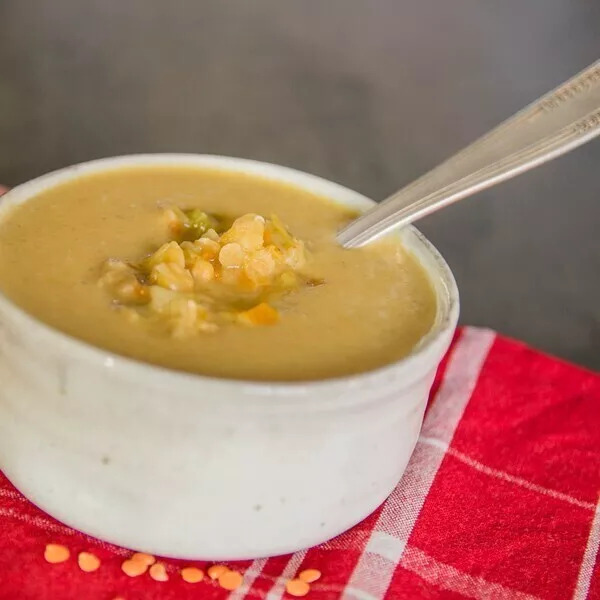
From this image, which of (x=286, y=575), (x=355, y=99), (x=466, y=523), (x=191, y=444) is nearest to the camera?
(x=191, y=444)

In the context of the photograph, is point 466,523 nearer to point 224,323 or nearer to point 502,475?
point 502,475

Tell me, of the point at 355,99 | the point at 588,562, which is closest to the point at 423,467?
the point at 588,562

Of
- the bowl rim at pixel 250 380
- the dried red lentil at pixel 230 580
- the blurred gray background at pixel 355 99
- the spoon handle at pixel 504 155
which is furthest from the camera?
the blurred gray background at pixel 355 99

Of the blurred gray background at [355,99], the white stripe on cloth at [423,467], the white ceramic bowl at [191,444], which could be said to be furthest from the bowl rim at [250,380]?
the blurred gray background at [355,99]

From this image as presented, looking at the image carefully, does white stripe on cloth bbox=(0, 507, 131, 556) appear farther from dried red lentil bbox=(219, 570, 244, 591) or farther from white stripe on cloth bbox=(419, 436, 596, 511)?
white stripe on cloth bbox=(419, 436, 596, 511)

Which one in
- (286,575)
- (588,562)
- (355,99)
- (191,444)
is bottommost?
(355,99)

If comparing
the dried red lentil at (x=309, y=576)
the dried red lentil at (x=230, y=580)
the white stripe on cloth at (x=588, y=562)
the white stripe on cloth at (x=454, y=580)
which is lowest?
the white stripe on cloth at (x=588, y=562)

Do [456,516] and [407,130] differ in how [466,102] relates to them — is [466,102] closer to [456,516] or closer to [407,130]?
[407,130]

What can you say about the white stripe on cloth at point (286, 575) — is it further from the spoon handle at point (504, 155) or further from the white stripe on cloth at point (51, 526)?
the spoon handle at point (504, 155)
